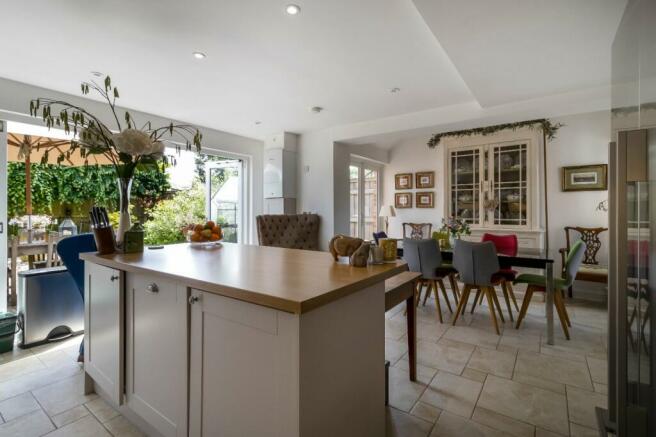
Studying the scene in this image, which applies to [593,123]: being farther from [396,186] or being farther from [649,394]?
[649,394]

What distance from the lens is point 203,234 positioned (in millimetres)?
2475

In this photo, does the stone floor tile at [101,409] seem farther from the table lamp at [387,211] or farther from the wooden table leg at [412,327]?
the table lamp at [387,211]

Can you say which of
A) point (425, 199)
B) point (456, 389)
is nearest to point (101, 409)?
point (456, 389)

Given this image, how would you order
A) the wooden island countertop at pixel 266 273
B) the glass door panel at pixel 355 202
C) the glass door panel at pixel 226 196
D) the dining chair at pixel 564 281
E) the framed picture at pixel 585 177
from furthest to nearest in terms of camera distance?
the glass door panel at pixel 355 202 < the glass door panel at pixel 226 196 < the framed picture at pixel 585 177 < the dining chair at pixel 564 281 < the wooden island countertop at pixel 266 273

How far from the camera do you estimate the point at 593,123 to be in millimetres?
4422

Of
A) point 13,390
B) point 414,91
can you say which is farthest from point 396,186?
A: point 13,390

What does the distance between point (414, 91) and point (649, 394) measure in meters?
2.99

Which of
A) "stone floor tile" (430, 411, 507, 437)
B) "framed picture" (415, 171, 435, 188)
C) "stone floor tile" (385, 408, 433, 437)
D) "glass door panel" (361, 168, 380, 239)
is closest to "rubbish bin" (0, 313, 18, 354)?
"stone floor tile" (385, 408, 433, 437)

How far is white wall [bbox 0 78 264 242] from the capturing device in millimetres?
3002

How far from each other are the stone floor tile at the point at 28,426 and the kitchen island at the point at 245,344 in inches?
15.1

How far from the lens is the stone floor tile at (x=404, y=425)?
5.60ft

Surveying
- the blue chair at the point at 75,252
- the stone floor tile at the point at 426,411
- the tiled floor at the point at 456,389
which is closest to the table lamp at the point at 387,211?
the tiled floor at the point at 456,389

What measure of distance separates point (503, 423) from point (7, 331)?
12.4ft

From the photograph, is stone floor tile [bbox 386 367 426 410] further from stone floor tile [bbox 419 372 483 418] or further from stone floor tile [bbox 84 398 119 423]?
stone floor tile [bbox 84 398 119 423]
